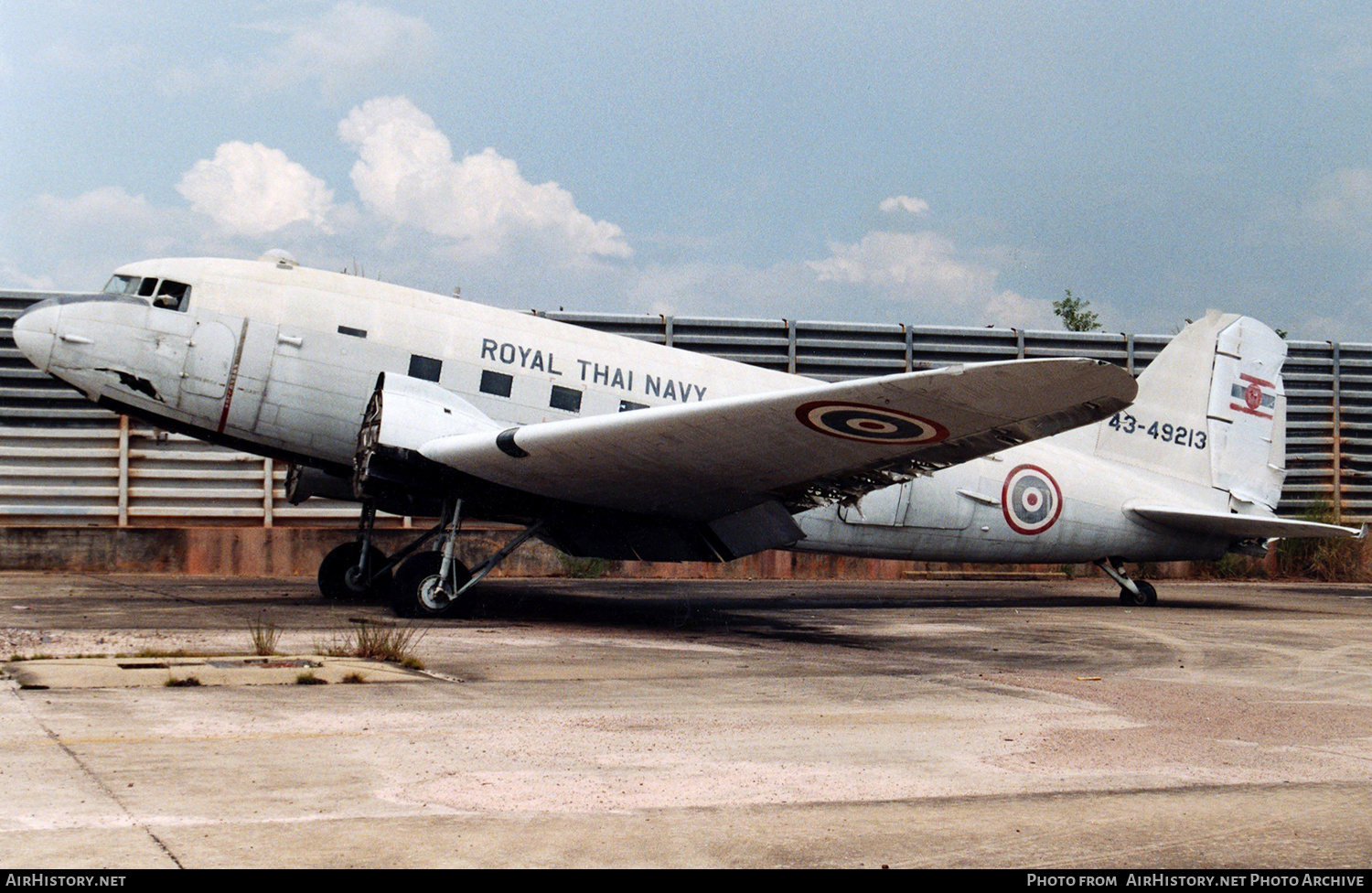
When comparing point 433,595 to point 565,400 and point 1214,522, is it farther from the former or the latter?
point 1214,522

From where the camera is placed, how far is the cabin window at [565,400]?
13.8 metres

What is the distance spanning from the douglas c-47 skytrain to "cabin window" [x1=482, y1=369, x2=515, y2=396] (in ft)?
0.08

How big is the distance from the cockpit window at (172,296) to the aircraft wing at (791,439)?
3691mm

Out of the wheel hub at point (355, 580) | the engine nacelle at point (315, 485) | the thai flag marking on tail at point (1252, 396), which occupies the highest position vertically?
the thai flag marking on tail at point (1252, 396)

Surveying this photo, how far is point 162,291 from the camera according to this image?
13070mm

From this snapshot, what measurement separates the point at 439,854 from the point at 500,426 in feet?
31.9

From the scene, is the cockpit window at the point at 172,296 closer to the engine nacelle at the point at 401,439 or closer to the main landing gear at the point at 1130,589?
the engine nacelle at the point at 401,439

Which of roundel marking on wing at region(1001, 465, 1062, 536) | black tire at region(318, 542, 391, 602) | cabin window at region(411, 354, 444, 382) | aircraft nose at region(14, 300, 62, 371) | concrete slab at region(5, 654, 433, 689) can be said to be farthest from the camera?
roundel marking on wing at region(1001, 465, 1062, 536)

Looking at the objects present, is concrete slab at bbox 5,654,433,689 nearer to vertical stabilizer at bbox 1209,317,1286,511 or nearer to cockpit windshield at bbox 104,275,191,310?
cockpit windshield at bbox 104,275,191,310

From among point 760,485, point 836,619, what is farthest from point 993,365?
point 836,619

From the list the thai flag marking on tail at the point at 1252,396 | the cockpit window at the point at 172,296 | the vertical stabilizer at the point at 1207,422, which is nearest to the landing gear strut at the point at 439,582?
the cockpit window at the point at 172,296

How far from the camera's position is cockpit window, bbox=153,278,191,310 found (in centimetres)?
1304

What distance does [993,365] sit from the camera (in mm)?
9203

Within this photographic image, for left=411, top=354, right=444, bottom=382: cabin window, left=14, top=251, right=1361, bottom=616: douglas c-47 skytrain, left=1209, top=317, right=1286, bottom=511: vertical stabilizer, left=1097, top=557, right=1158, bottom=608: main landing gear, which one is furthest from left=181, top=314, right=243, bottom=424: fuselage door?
left=1209, top=317, right=1286, bottom=511: vertical stabilizer
